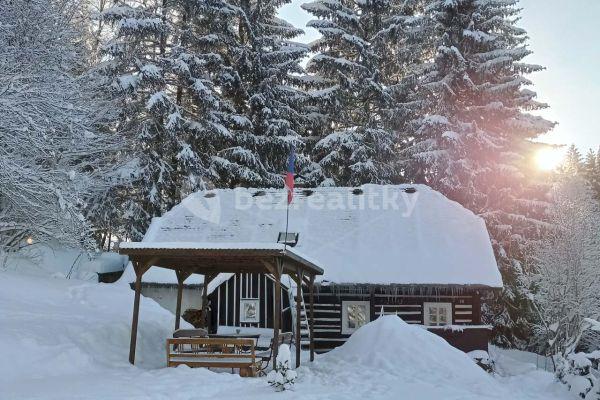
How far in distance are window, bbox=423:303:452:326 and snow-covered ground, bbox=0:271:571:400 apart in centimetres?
307

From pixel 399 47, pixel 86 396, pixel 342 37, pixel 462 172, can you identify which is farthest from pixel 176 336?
pixel 399 47

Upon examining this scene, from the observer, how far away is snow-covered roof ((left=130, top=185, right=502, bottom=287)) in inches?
775

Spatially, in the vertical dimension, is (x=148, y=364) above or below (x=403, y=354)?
below

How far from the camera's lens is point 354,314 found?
67.6ft

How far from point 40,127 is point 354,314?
12.5 m

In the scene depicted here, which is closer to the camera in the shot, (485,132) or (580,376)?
(580,376)

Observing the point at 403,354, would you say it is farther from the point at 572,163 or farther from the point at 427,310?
the point at 572,163

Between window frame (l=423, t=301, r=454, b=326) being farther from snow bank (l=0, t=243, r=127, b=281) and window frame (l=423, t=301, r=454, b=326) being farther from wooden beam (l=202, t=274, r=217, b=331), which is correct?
snow bank (l=0, t=243, r=127, b=281)

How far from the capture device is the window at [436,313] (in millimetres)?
20250

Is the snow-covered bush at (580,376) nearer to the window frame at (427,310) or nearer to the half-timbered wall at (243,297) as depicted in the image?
the window frame at (427,310)

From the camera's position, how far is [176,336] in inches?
534

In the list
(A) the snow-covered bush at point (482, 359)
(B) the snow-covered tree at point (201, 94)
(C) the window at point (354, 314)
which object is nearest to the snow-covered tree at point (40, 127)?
(B) the snow-covered tree at point (201, 94)

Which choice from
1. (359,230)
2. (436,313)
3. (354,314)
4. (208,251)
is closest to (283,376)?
(208,251)

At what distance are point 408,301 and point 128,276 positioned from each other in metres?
10.4
